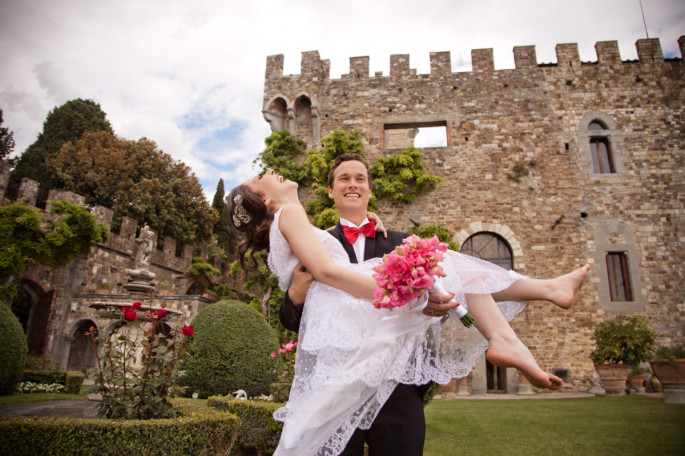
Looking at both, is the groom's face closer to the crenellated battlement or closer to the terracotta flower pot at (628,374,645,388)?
the terracotta flower pot at (628,374,645,388)

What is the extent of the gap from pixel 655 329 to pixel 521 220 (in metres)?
4.47

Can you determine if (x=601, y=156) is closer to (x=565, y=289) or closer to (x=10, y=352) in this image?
(x=565, y=289)

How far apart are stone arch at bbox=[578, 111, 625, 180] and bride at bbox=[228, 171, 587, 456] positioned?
40.4 ft

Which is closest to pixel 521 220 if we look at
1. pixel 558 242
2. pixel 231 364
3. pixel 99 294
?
pixel 558 242

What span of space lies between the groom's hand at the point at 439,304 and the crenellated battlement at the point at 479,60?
13.2m

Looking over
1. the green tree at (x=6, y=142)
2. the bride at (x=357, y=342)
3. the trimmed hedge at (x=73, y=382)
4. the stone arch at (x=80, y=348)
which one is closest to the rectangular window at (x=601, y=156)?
the bride at (x=357, y=342)

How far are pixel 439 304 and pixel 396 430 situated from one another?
56cm

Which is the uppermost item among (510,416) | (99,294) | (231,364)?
(99,294)

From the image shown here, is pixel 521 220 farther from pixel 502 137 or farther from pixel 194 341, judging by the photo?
pixel 194 341

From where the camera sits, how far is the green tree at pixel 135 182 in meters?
20.3

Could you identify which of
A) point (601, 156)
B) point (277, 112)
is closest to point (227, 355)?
point (277, 112)

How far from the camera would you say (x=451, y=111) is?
514 inches

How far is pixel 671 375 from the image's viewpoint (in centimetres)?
747

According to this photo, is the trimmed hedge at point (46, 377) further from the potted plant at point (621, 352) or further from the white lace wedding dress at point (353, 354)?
the potted plant at point (621, 352)
